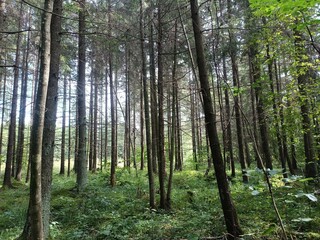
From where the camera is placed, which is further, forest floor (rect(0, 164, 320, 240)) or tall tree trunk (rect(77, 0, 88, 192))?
tall tree trunk (rect(77, 0, 88, 192))

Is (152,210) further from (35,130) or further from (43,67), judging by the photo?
(43,67)

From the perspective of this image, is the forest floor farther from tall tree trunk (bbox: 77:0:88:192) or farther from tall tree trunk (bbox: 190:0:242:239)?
tall tree trunk (bbox: 77:0:88:192)

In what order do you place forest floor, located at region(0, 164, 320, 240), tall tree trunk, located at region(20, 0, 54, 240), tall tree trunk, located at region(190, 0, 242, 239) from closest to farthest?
1. tall tree trunk, located at region(20, 0, 54, 240)
2. tall tree trunk, located at region(190, 0, 242, 239)
3. forest floor, located at region(0, 164, 320, 240)

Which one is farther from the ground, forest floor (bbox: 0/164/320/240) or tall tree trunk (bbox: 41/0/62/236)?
tall tree trunk (bbox: 41/0/62/236)

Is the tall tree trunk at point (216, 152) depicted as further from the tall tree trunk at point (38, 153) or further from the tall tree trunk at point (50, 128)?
the tall tree trunk at point (50, 128)

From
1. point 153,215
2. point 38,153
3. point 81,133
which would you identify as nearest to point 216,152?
point 38,153

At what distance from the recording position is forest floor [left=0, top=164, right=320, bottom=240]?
5.53m

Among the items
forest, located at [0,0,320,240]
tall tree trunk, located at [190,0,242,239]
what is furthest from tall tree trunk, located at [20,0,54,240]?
tall tree trunk, located at [190,0,242,239]

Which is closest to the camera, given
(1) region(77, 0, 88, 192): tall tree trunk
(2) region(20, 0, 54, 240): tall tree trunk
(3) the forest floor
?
(2) region(20, 0, 54, 240): tall tree trunk

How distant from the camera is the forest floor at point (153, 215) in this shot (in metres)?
5.53

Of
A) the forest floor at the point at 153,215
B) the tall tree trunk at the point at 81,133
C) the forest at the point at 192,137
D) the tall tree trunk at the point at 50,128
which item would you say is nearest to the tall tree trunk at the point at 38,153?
the forest at the point at 192,137

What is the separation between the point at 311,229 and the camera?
5.20 metres

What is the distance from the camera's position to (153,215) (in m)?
7.50

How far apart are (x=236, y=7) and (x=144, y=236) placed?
11000 mm
